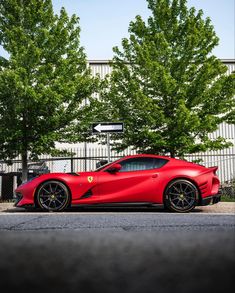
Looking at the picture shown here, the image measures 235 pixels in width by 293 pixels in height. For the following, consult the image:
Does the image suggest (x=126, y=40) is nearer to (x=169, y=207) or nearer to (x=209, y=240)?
(x=169, y=207)

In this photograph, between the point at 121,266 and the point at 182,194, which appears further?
the point at 182,194

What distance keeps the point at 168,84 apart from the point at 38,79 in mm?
5356

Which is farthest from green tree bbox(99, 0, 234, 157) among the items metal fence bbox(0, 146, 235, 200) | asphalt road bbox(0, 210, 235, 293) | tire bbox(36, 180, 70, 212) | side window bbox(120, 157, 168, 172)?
asphalt road bbox(0, 210, 235, 293)

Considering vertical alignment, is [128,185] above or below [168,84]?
below

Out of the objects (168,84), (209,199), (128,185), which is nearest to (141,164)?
(128,185)

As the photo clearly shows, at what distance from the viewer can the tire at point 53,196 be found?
808 cm

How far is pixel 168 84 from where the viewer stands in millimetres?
15406

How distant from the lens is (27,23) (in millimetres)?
16156

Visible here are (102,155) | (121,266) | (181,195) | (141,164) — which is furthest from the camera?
(102,155)

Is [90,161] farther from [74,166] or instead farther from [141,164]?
[141,164]

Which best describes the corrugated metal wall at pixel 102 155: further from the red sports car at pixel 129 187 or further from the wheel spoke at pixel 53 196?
the wheel spoke at pixel 53 196

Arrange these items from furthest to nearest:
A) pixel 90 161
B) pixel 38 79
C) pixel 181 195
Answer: pixel 90 161
pixel 38 79
pixel 181 195

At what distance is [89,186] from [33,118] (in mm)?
8300

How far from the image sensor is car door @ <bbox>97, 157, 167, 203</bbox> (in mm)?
7930
